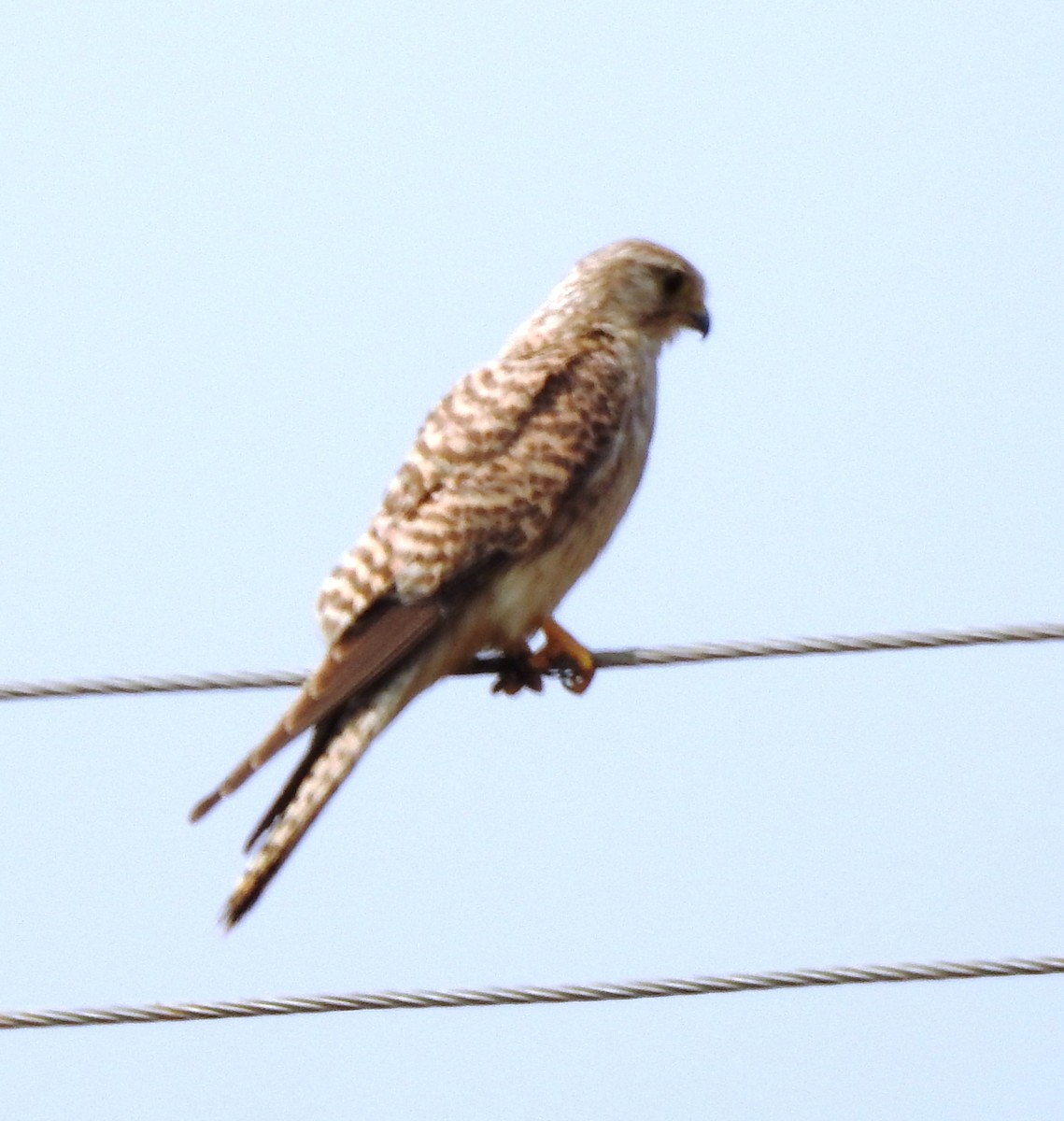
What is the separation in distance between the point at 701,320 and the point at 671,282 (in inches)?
4.8

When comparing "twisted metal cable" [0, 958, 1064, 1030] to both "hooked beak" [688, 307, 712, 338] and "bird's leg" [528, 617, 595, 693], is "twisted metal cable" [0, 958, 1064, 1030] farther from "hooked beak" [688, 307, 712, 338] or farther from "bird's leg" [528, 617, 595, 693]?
"hooked beak" [688, 307, 712, 338]

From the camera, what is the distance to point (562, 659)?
18.7 feet

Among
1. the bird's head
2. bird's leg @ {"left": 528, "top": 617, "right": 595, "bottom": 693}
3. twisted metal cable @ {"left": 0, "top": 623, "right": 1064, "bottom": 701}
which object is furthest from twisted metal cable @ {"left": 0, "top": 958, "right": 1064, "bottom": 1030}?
the bird's head

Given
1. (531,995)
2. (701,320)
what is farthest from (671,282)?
(531,995)

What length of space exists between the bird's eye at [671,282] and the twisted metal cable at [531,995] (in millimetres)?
2910

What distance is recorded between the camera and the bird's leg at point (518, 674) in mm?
5734

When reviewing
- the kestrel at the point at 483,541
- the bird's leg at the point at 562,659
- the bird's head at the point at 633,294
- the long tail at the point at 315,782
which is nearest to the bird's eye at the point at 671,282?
the bird's head at the point at 633,294

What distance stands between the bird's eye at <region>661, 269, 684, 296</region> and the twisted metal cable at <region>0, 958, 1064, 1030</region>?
115 inches

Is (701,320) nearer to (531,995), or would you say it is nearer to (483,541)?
(483,541)

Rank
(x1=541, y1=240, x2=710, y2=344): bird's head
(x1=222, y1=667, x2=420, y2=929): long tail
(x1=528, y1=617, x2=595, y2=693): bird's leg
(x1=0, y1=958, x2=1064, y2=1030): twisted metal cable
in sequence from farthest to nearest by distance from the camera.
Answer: (x1=541, y1=240, x2=710, y2=344): bird's head, (x1=528, y1=617, x2=595, y2=693): bird's leg, (x1=222, y1=667, x2=420, y2=929): long tail, (x1=0, y1=958, x2=1064, y2=1030): twisted metal cable

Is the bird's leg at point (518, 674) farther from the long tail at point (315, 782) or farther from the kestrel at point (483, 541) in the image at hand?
the long tail at point (315, 782)

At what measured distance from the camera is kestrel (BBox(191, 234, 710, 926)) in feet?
16.7

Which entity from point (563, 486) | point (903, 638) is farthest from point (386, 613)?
point (903, 638)

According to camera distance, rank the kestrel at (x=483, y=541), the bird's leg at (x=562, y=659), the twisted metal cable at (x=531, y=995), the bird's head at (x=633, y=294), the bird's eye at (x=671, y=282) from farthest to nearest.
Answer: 1. the bird's eye at (x=671, y=282)
2. the bird's head at (x=633, y=294)
3. the bird's leg at (x=562, y=659)
4. the kestrel at (x=483, y=541)
5. the twisted metal cable at (x=531, y=995)
